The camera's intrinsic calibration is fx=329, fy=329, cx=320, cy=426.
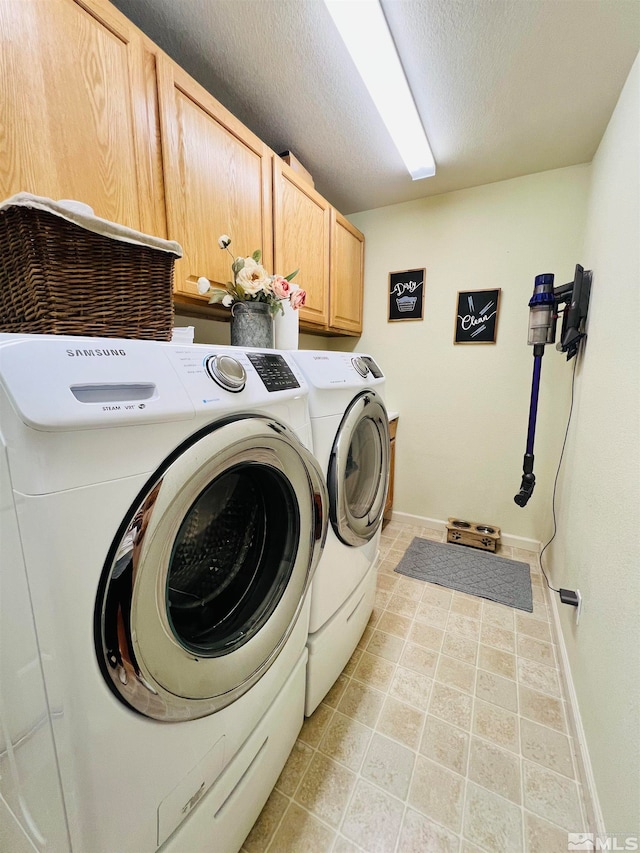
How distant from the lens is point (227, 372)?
0.66 metres

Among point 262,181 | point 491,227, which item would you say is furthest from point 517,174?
point 262,181

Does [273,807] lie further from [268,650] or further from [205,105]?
[205,105]

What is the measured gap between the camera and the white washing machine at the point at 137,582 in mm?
407

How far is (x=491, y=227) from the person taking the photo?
7.11 feet

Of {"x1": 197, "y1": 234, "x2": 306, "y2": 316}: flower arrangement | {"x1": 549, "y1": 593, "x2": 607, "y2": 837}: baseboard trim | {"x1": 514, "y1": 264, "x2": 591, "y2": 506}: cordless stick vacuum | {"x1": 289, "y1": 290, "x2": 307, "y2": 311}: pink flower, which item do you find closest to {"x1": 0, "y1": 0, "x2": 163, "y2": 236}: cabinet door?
{"x1": 197, "y1": 234, "x2": 306, "y2": 316}: flower arrangement

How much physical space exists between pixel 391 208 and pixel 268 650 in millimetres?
2789

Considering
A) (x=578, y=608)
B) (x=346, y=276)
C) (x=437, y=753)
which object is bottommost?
(x=437, y=753)

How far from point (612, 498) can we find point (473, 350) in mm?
1558

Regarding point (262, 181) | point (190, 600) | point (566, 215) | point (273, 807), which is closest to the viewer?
point (190, 600)

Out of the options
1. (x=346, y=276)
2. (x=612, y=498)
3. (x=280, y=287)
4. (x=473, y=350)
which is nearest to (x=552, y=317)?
(x=473, y=350)

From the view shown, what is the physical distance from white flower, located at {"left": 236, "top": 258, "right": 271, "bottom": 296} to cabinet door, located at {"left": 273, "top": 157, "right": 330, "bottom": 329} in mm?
514

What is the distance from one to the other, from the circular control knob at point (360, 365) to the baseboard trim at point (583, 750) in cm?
140

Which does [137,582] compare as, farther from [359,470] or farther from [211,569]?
[359,470]

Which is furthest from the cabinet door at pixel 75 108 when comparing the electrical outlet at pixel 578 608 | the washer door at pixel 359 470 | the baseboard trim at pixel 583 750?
the baseboard trim at pixel 583 750
